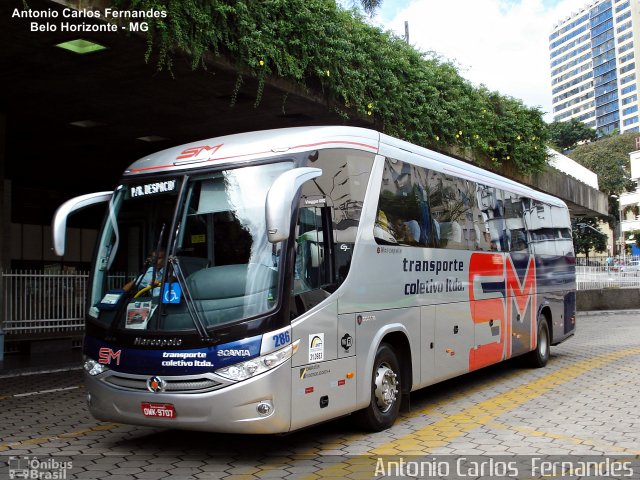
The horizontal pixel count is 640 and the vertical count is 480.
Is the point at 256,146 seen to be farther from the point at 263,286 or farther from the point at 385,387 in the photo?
Result: the point at 385,387

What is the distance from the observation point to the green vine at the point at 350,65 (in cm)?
1020

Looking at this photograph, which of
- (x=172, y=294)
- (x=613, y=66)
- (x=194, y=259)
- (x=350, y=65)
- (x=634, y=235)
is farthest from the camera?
(x=613, y=66)

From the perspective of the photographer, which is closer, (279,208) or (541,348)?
(279,208)

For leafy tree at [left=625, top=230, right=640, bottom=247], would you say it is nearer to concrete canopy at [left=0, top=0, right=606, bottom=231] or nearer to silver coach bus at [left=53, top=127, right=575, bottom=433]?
concrete canopy at [left=0, top=0, right=606, bottom=231]

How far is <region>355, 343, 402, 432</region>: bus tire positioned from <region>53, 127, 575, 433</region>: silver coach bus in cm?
2

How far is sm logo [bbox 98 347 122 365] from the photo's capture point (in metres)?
6.38

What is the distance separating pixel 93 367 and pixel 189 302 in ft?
4.35

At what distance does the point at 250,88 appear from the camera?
1240 centimetres

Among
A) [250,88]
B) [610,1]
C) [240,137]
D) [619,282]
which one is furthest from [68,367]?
[610,1]

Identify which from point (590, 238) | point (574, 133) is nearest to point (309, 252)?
point (590, 238)

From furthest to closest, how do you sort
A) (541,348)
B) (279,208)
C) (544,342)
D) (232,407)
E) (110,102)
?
(110,102), (544,342), (541,348), (232,407), (279,208)

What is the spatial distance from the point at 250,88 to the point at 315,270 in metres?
6.65

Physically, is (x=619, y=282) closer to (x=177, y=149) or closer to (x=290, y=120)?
(x=290, y=120)

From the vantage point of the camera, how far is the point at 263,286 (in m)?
6.10
